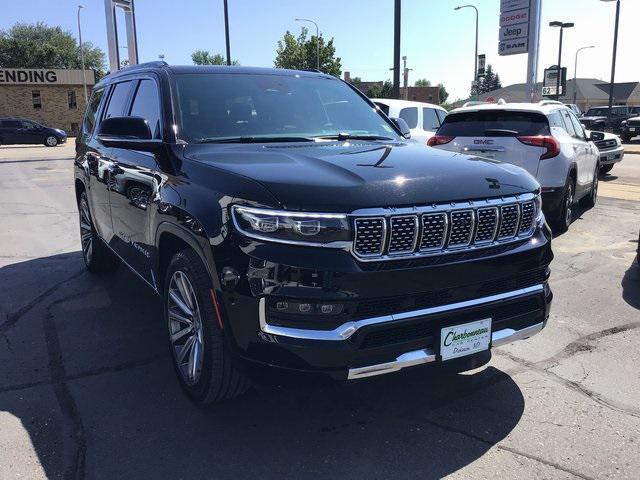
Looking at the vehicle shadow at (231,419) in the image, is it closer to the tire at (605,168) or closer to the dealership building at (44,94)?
the tire at (605,168)

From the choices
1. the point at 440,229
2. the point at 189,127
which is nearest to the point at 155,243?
the point at 189,127

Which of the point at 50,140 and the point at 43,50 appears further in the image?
the point at 43,50

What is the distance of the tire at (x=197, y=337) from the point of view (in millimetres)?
2906

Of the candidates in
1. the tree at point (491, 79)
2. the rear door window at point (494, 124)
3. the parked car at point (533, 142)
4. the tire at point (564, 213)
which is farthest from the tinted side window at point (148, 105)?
the tree at point (491, 79)

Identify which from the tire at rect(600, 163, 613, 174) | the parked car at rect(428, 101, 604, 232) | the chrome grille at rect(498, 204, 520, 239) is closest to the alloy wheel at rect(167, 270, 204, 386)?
the chrome grille at rect(498, 204, 520, 239)

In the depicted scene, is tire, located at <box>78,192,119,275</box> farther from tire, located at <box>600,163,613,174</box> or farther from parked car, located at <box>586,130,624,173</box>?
tire, located at <box>600,163,613,174</box>

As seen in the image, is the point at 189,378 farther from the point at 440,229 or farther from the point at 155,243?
the point at 440,229

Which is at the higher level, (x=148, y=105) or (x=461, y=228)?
(x=148, y=105)

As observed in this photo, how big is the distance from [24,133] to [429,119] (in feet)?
97.7

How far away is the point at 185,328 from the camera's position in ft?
10.9

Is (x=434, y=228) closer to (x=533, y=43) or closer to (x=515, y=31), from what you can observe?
(x=533, y=43)

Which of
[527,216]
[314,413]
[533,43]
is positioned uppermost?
[533,43]

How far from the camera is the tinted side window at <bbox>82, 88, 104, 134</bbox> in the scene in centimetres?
561

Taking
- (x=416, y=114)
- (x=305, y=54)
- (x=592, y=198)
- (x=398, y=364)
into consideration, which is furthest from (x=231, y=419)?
(x=305, y=54)
